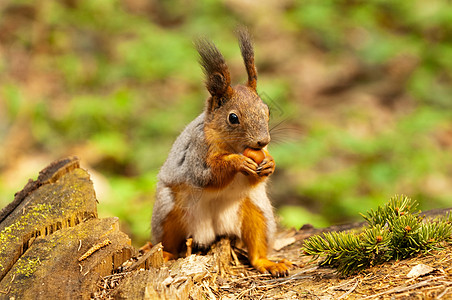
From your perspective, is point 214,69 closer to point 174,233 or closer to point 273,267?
point 174,233

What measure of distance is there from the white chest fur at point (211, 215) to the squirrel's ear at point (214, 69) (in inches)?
21.3

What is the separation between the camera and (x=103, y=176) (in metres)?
5.05

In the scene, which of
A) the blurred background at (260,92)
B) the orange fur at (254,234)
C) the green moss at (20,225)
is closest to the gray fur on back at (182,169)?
the orange fur at (254,234)

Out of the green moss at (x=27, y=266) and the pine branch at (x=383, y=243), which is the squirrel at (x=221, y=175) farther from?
the green moss at (x=27, y=266)

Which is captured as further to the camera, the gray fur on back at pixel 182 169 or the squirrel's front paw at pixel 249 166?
the gray fur on back at pixel 182 169

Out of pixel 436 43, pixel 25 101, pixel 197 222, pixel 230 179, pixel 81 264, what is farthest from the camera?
pixel 436 43

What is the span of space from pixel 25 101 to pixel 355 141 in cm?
388

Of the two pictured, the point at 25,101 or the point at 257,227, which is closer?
the point at 257,227

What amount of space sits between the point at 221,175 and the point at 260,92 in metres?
3.11

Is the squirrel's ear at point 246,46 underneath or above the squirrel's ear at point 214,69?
above

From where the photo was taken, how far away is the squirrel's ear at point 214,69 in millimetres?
2535

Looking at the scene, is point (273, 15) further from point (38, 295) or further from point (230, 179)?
point (38, 295)

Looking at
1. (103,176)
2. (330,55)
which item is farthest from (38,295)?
(330,55)

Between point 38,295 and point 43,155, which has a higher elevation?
point 43,155
